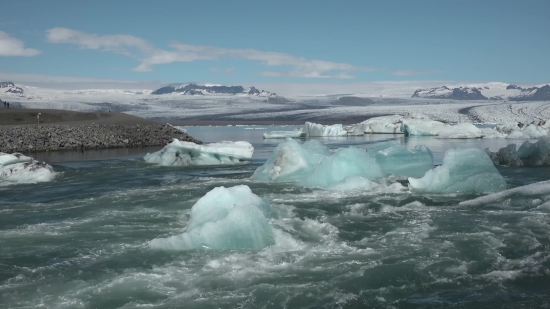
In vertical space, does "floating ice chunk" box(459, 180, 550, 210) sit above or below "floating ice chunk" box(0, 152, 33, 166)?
below

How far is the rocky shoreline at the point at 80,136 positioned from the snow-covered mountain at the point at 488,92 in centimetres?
13465

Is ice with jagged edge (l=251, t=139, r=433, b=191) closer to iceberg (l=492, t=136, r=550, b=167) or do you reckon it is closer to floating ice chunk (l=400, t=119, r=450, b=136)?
iceberg (l=492, t=136, r=550, b=167)

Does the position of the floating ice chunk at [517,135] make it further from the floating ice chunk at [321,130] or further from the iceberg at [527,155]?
the iceberg at [527,155]

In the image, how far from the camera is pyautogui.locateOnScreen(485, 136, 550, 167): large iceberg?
14609mm

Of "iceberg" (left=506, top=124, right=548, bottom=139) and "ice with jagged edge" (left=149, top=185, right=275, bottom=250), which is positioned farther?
"iceberg" (left=506, top=124, right=548, bottom=139)

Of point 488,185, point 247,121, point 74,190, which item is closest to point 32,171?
point 74,190

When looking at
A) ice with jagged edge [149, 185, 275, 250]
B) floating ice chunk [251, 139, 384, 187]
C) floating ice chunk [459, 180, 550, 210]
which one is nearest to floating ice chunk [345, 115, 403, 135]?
floating ice chunk [251, 139, 384, 187]

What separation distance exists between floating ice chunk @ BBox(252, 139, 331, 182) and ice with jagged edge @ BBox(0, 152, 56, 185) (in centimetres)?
478

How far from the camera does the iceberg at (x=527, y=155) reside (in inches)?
575

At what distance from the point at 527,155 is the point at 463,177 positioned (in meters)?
5.96

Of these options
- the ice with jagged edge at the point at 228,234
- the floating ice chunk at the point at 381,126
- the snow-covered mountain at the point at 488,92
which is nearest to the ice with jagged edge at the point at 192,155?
the ice with jagged edge at the point at 228,234

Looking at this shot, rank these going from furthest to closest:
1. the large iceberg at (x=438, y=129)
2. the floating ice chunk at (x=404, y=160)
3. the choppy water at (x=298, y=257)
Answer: the large iceberg at (x=438, y=129)
the floating ice chunk at (x=404, y=160)
the choppy water at (x=298, y=257)

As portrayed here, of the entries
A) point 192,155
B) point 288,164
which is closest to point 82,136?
point 192,155

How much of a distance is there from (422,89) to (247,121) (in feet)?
403
